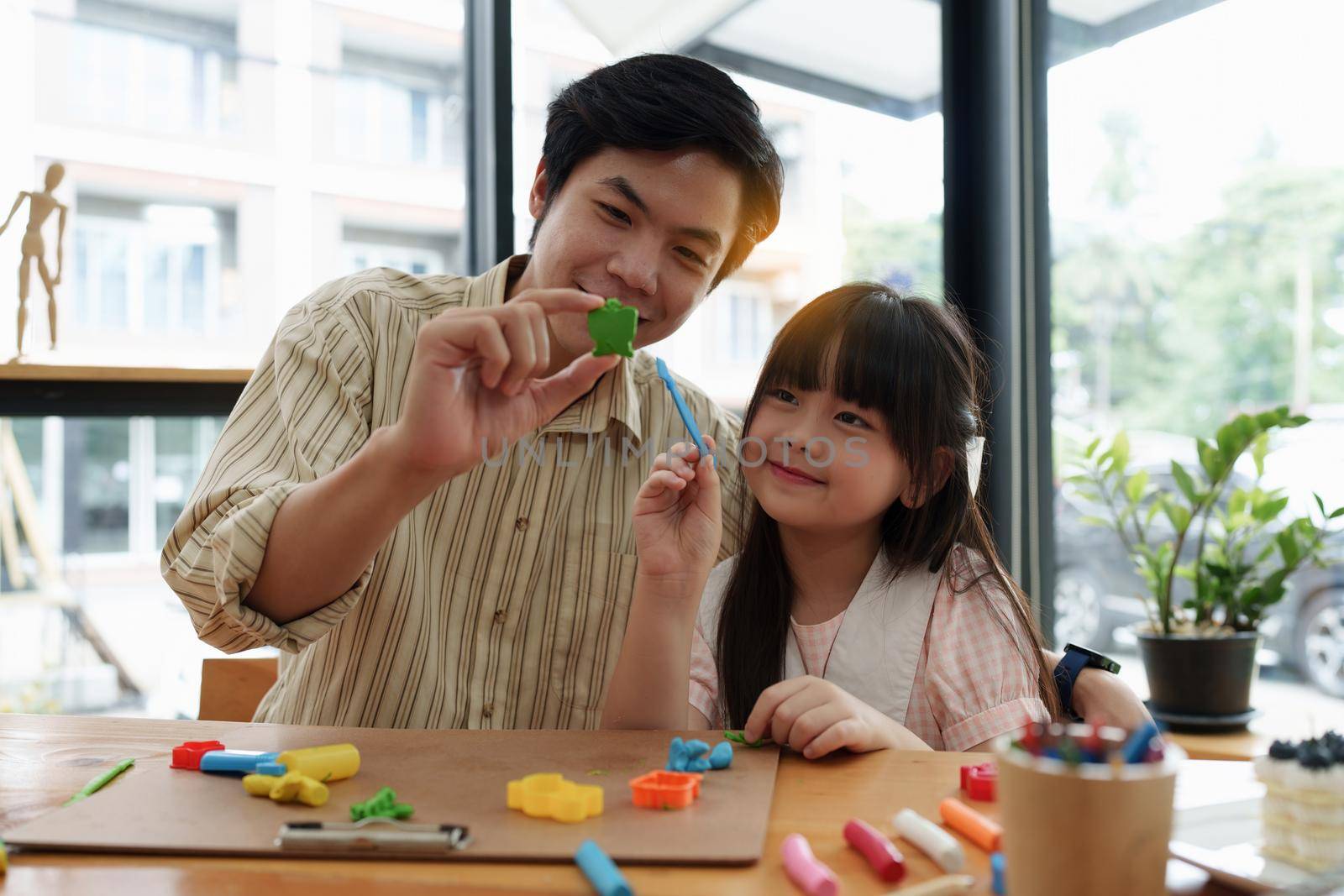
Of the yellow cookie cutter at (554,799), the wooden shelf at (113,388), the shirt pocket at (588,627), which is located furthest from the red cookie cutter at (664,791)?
the wooden shelf at (113,388)

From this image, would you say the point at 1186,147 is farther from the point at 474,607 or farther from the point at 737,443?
the point at 474,607

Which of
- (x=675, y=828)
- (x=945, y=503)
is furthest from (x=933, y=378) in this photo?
(x=675, y=828)

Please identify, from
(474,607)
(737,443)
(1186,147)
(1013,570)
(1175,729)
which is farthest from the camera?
(1013,570)

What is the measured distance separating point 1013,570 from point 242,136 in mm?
1881

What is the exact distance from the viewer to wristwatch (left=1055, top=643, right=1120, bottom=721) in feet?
3.82

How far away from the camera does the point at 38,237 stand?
69.9 inches

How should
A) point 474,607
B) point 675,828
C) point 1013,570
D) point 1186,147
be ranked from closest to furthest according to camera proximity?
point 675,828, point 474,607, point 1186,147, point 1013,570

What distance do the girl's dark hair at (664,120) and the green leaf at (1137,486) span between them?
1144mm

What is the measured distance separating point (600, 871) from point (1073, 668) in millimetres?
737

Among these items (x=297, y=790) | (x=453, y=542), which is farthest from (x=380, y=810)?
(x=453, y=542)

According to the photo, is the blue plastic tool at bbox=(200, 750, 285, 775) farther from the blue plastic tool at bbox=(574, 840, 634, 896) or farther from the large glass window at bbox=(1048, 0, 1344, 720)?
the large glass window at bbox=(1048, 0, 1344, 720)

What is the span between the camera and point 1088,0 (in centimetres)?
225

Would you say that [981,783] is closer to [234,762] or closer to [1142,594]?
[234,762]

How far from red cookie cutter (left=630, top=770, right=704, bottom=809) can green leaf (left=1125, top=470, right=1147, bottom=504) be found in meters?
1.61
